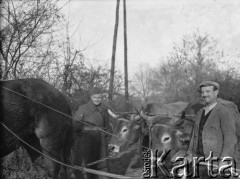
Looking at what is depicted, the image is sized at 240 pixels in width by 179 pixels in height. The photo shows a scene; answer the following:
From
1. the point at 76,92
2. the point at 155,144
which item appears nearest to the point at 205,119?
the point at 155,144

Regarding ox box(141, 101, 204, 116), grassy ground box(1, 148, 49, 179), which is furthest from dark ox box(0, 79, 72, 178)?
ox box(141, 101, 204, 116)

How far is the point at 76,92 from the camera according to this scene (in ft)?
31.2

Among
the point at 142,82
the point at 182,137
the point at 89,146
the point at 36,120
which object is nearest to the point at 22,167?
the point at 89,146

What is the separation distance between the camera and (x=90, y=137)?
20.6ft

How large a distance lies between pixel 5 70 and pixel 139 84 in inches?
1993

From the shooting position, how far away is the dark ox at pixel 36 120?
4.68m

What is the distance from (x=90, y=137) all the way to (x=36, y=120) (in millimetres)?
1524

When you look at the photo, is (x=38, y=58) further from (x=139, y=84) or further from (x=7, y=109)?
(x=139, y=84)

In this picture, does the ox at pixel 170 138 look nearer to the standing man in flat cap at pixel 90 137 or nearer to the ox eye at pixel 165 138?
the ox eye at pixel 165 138

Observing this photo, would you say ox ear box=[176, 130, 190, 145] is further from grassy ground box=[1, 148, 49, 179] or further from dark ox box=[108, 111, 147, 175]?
grassy ground box=[1, 148, 49, 179]

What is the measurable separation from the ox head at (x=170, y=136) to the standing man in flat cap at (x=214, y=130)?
1.30 metres

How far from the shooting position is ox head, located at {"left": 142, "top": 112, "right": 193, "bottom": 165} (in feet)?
17.6

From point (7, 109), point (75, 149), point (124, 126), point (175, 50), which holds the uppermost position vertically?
point (175, 50)

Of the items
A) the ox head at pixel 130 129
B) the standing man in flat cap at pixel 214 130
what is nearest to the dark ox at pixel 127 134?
the ox head at pixel 130 129
